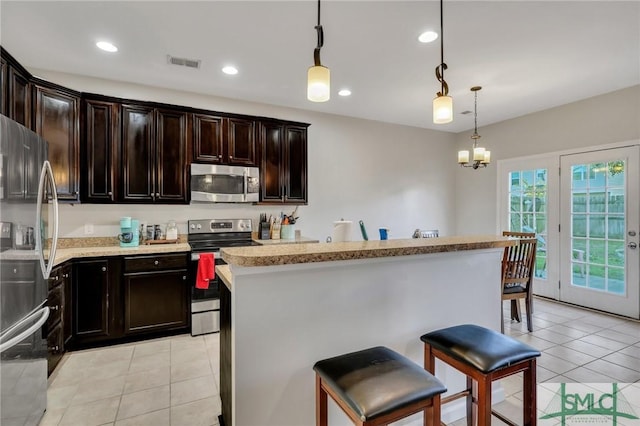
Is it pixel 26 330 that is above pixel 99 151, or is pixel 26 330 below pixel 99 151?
below

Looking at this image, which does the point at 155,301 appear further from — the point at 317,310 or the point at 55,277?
the point at 317,310

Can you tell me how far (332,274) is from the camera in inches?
65.5

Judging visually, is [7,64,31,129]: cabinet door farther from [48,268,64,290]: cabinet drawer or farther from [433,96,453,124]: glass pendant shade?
[433,96,453,124]: glass pendant shade

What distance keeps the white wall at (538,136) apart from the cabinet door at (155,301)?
4977mm

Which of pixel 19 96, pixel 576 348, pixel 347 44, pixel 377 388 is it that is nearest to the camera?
pixel 377 388

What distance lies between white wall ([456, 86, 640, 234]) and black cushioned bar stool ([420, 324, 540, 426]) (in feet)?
12.9

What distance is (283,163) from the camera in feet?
14.1

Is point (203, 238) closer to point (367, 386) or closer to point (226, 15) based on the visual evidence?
point (226, 15)

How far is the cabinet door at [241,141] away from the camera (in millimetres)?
3951

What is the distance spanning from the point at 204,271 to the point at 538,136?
507 centimetres

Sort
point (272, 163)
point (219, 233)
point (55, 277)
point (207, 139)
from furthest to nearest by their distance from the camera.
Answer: point (272, 163) < point (219, 233) < point (207, 139) < point (55, 277)

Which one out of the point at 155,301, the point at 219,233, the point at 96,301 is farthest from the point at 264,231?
the point at 96,301

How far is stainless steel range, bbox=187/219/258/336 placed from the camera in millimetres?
3453

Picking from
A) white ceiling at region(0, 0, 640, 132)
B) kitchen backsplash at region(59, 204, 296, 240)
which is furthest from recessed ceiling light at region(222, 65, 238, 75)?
kitchen backsplash at region(59, 204, 296, 240)
